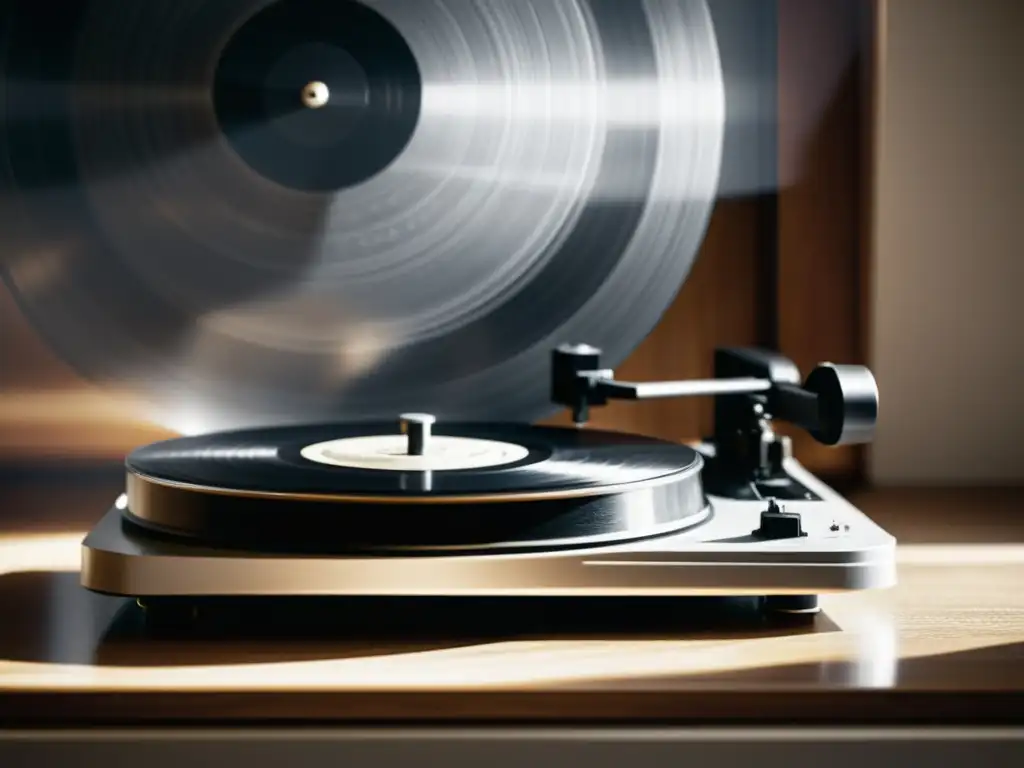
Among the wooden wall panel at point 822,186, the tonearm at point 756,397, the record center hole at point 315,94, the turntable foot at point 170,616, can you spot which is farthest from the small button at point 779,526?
the record center hole at point 315,94

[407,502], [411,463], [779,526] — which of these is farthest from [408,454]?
[779,526]

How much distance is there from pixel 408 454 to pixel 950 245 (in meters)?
0.71

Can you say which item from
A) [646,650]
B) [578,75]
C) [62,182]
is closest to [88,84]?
[62,182]

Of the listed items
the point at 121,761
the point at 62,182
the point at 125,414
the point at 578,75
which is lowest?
the point at 121,761

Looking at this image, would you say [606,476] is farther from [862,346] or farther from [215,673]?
[862,346]

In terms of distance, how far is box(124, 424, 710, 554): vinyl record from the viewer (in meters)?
0.79

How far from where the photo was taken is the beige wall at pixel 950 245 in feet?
4.50

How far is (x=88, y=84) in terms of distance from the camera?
134cm

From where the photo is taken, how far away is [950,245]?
139 centimetres

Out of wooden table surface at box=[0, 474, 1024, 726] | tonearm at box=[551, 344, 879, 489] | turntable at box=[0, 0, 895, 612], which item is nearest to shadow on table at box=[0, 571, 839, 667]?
wooden table surface at box=[0, 474, 1024, 726]

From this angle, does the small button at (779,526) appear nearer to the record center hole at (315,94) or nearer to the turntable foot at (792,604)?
the turntable foot at (792,604)

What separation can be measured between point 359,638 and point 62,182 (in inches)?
29.9

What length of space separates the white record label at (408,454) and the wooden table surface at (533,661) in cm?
10

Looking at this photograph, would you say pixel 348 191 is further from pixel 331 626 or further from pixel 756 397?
pixel 331 626
